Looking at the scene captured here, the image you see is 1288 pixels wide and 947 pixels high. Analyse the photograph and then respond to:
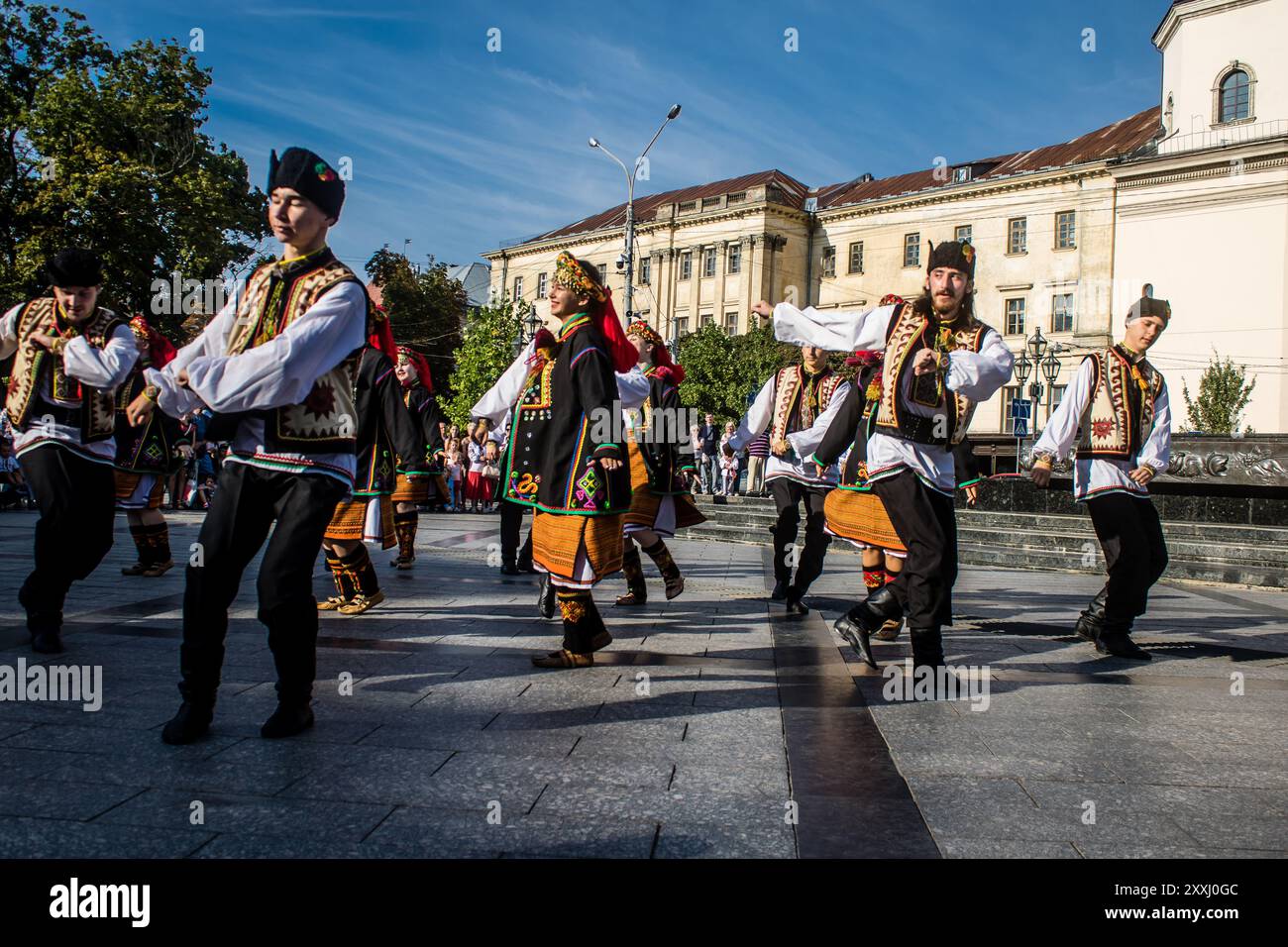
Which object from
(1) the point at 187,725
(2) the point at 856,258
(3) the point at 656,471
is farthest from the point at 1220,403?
(1) the point at 187,725

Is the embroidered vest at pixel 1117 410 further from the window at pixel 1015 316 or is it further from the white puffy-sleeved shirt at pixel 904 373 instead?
the window at pixel 1015 316

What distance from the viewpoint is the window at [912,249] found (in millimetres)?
60312

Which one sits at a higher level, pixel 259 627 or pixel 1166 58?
pixel 1166 58

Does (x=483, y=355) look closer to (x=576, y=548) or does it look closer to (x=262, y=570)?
(x=576, y=548)

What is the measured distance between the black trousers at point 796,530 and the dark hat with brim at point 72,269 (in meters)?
4.97

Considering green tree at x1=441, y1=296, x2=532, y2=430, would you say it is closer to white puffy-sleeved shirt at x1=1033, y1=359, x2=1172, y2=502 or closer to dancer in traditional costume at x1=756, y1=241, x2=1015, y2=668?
white puffy-sleeved shirt at x1=1033, y1=359, x2=1172, y2=502

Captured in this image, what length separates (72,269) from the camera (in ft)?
18.6

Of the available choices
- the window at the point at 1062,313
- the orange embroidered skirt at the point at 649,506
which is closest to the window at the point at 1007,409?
the window at the point at 1062,313

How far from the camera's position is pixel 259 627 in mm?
6652

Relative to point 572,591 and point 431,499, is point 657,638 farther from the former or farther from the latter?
point 431,499
